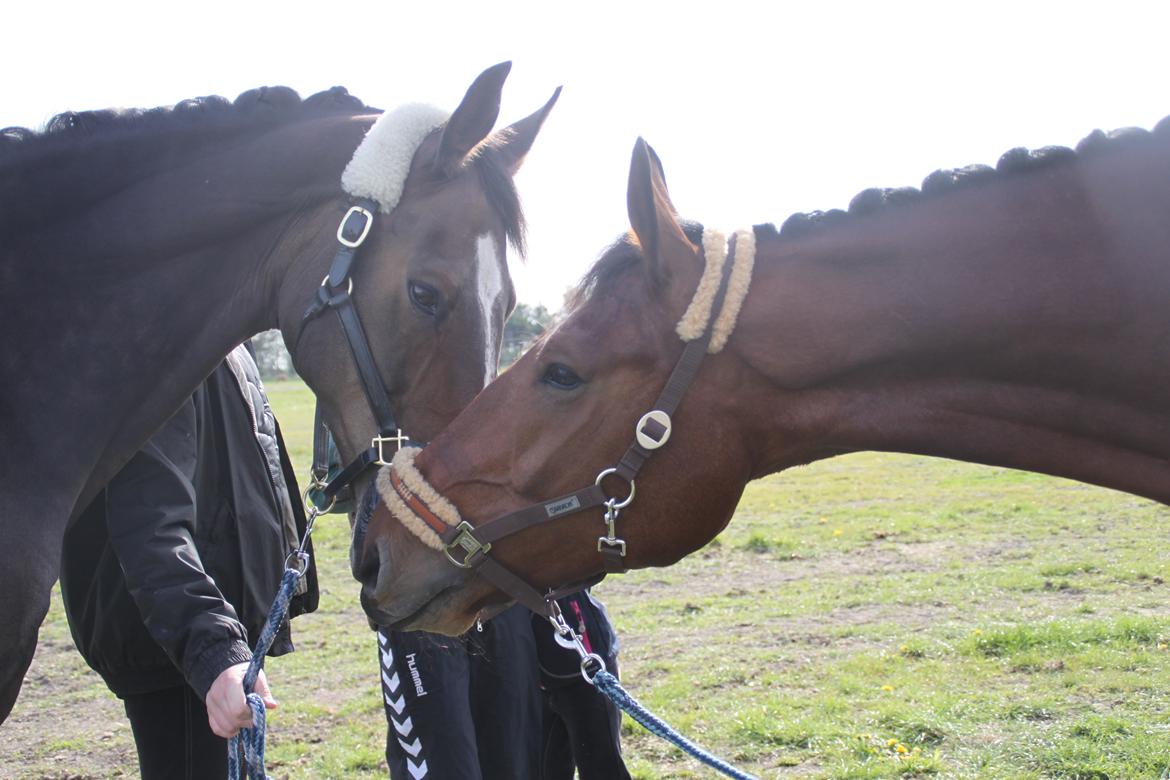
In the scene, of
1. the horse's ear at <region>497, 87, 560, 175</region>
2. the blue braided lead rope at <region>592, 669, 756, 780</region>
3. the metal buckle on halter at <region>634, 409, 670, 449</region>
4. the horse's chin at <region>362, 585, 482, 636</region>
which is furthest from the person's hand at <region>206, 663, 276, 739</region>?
the horse's ear at <region>497, 87, 560, 175</region>

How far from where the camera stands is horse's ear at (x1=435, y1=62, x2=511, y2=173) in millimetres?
2747

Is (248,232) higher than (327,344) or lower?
higher

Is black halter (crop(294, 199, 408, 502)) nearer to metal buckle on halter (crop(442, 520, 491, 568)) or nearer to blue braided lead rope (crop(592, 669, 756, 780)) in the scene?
metal buckle on halter (crop(442, 520, 491, 568))

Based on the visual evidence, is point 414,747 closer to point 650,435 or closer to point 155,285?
point 650,435

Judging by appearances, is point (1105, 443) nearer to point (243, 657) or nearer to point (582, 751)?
point (582, 751)

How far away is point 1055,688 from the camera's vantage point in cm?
529

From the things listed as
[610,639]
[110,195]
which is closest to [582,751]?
[610,639]

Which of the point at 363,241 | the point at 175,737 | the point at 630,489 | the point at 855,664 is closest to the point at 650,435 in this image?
the point at 630,489

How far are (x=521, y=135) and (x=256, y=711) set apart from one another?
1.95m

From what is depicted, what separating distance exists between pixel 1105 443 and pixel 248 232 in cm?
239

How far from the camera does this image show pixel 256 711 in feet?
7.79

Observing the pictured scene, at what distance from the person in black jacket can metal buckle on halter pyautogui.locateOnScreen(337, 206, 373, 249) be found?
2.47ft

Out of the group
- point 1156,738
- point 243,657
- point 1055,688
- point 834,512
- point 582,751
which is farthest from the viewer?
point 834,512

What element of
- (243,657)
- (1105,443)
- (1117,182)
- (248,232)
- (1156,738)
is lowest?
(1156,738)
